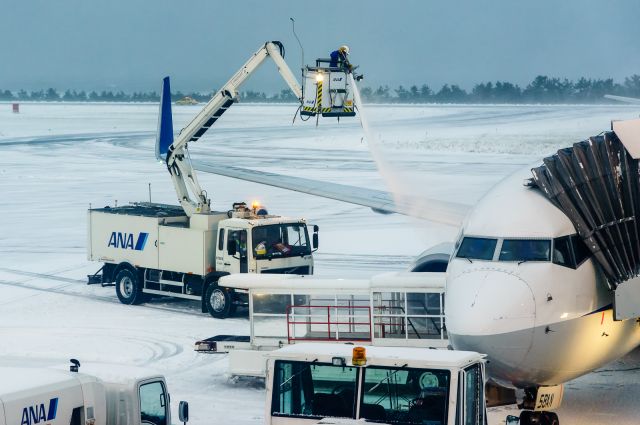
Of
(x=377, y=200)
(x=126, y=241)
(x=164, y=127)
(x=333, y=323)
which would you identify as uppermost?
(x=164, y=127)

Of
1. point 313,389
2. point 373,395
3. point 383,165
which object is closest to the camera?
point 373,395

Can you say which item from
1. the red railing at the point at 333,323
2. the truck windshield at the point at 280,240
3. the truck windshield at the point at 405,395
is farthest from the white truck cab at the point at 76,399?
the truck windshield at the point at 280,240

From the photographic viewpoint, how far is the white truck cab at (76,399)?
1190cm

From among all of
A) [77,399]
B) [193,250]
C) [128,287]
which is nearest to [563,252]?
[77,399]

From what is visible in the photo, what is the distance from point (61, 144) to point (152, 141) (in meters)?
7.48

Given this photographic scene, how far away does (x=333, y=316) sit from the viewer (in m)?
22.2

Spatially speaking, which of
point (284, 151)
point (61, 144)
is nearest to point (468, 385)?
point (284, 151)

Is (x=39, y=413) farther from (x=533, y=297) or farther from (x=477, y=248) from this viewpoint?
(x=477, y=248)

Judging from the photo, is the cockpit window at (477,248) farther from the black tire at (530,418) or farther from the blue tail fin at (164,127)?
the blue tail fin at (164,127)

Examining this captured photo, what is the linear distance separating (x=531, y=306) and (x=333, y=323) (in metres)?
6.97

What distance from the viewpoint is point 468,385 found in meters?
12.2

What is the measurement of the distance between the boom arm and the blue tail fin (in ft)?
0.66

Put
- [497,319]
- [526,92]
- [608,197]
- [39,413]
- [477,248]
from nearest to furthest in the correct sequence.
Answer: [39,413] < [497,319] < [477,248] < [608,197] < [526,92]

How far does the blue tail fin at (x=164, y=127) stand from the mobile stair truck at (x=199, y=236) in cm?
3
